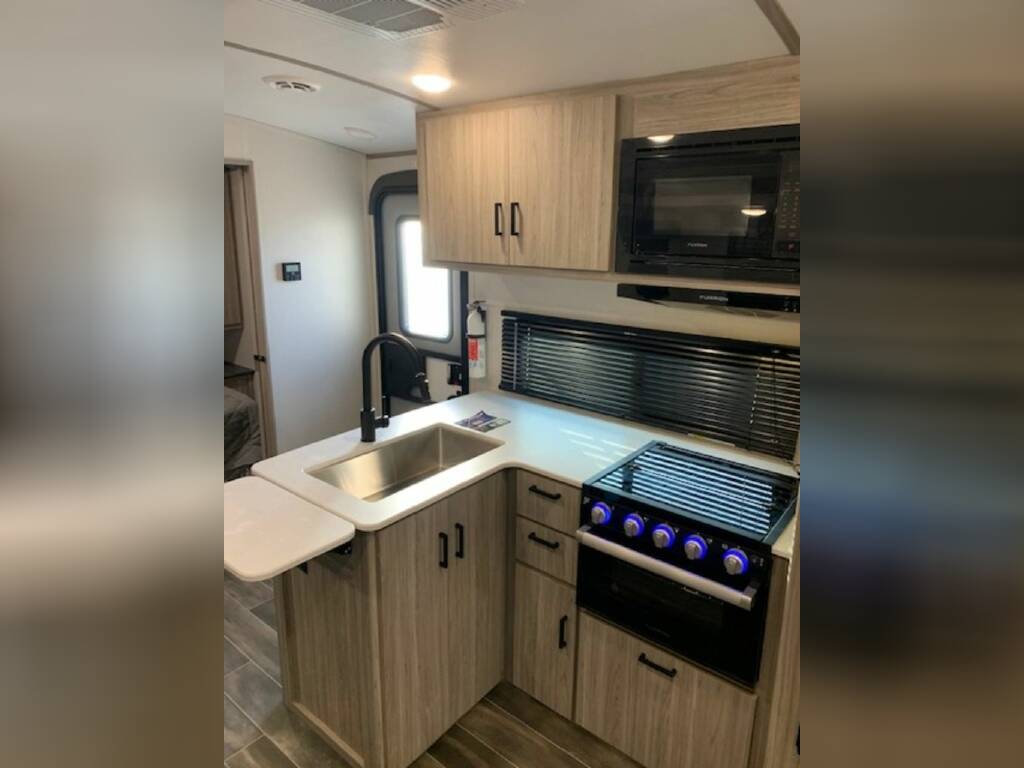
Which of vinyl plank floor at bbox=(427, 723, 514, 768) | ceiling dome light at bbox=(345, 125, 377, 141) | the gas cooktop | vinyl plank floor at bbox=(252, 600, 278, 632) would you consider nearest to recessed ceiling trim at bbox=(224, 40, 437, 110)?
ceiling dome light at bbox=(345, 125, 377, 141)

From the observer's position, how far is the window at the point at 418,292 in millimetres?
3285

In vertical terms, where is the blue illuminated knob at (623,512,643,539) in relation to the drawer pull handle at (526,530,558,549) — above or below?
above

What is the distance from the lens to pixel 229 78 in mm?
2145

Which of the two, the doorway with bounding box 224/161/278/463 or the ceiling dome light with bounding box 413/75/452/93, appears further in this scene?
the doorway with bounding box 224/161/278/463

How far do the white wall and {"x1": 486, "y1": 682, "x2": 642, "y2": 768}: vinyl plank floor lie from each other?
2036mm

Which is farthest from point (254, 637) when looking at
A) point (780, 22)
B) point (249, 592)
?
point (780, 22)

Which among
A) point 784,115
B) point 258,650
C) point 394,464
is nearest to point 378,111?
point 394,464

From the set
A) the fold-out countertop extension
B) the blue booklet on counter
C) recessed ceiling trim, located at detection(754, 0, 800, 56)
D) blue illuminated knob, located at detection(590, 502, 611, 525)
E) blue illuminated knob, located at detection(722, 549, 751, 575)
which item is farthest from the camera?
the blue booklet on counter

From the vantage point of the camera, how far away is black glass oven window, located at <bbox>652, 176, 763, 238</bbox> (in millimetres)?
1622

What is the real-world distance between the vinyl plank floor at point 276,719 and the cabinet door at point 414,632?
0.29 meters

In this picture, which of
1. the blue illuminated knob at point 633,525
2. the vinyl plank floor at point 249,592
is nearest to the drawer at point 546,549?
the blue illuminated knob at point 633,525

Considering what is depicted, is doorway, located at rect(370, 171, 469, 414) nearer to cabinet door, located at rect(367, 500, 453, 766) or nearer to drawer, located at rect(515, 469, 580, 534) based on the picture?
drawer, located at rect(515, 469, 580, 534)
